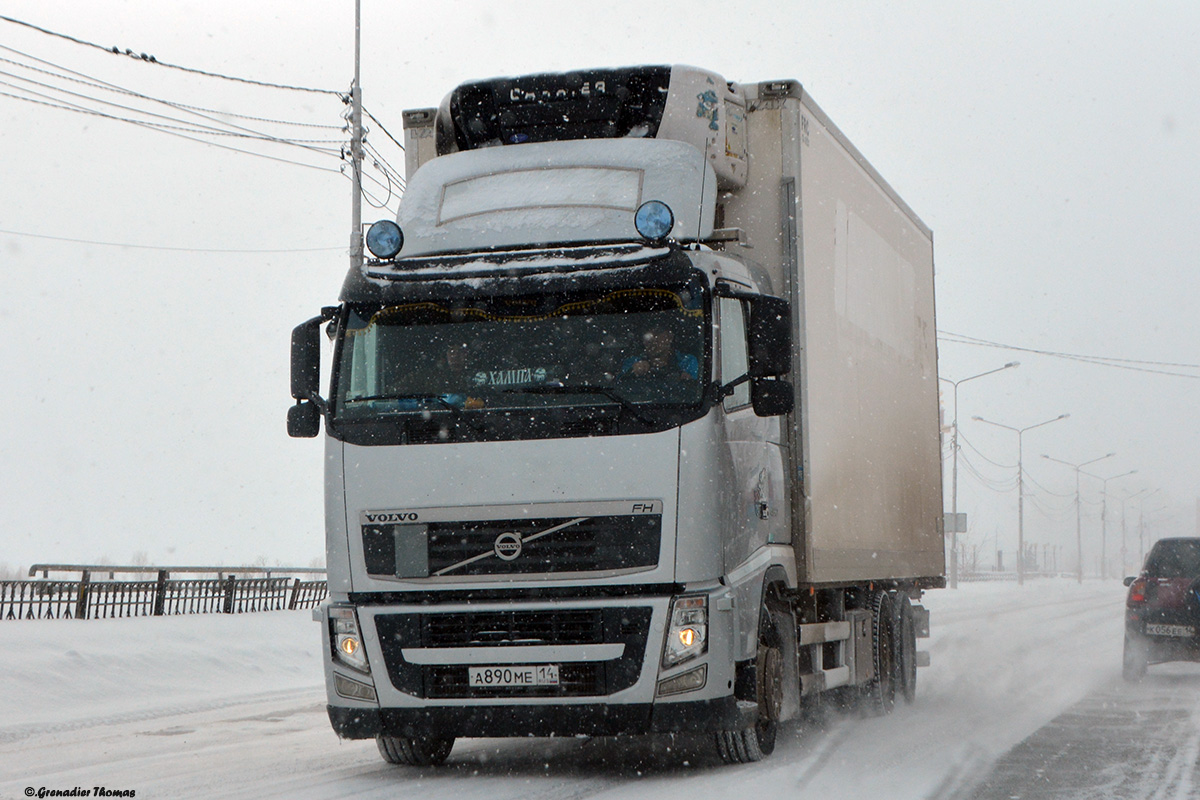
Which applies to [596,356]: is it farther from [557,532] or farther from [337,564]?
[337,564]

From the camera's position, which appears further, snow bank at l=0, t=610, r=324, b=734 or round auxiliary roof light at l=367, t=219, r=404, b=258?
snow bank at l=0, t=610, r=324, b=734

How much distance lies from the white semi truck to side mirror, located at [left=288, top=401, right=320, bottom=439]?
0.01m

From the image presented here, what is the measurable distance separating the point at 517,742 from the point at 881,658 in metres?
3.41

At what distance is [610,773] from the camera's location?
324 inches

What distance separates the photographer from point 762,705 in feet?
27.2

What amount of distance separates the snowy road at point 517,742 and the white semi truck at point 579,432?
418 mm

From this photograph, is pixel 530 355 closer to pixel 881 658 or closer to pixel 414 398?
pixel 414 398

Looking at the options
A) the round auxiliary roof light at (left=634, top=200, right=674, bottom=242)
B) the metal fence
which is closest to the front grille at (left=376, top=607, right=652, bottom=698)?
the round auxiliary roof light at (left=634, top=200, right=674, bottom=242)

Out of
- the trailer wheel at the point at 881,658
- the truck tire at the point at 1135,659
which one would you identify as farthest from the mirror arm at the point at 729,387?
the truck tire at the point at 1135,659

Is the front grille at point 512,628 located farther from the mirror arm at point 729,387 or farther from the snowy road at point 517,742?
the mirror arm at point 729,387

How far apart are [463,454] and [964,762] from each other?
352 cm

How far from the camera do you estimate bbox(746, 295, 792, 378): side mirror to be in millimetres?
7879

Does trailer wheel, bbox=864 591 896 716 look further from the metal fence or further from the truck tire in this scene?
the metal fence

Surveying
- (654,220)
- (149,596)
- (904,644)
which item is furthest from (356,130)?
(654,220)
